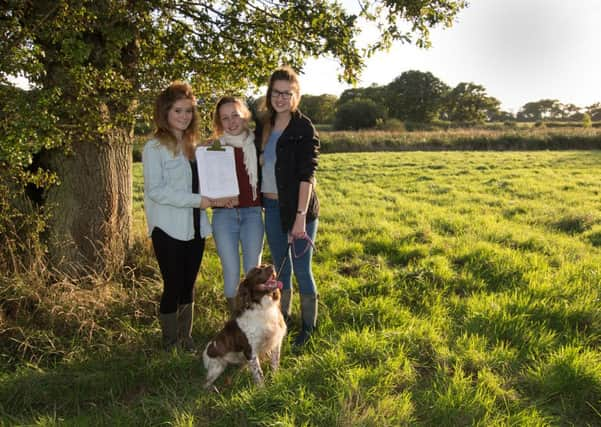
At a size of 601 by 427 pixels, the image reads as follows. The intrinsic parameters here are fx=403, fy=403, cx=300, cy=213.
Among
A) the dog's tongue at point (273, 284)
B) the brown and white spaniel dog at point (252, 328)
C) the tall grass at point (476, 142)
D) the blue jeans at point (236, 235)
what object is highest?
the tall grass at point (476, 142)

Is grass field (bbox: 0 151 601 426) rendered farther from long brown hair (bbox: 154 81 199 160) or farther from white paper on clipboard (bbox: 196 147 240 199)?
long brown hair (bbox: 154 81 199 160)

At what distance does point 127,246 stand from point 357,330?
10.6ft

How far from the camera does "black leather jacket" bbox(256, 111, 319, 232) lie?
358 centimetres

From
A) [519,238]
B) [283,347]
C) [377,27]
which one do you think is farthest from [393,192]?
[283,347]

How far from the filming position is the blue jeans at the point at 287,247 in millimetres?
3814

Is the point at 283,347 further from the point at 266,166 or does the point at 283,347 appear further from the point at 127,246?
the point at 127,246

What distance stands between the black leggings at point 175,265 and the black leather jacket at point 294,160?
3.19 ft

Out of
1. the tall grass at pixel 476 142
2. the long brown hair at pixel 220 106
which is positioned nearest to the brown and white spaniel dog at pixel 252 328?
the long brown hair at pixel 220 106

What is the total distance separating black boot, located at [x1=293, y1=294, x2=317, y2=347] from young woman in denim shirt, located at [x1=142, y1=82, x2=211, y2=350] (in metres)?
1.11

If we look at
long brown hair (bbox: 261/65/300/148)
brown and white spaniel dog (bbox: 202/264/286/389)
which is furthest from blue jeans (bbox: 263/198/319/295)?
long brown hair (bbox: 261/65/300/148)

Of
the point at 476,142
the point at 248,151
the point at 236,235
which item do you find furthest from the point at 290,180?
the point at 476,142

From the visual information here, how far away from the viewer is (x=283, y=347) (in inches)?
151

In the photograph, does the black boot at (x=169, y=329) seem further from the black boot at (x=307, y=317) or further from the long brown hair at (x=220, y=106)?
the long brown hair at (x=220, y=106)

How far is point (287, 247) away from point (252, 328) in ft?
2.96
